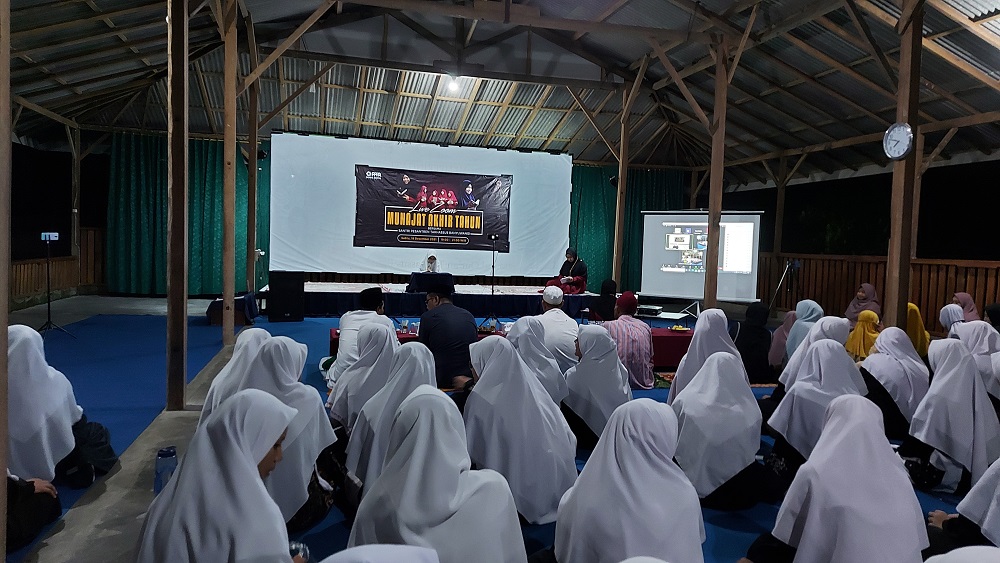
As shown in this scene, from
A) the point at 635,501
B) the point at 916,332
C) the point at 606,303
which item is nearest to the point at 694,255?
the point at 606,303

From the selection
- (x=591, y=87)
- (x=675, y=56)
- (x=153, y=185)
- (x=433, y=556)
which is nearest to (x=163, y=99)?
(x=153, y=185)

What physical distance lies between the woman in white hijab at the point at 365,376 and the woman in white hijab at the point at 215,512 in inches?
66.2

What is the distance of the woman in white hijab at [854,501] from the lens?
180 centimetres

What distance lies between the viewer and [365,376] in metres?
3.33

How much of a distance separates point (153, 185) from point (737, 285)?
10.3 metres

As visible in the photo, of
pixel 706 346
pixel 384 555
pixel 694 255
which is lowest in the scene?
pixel 706 346

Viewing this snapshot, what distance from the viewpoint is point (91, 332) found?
24.1 ft

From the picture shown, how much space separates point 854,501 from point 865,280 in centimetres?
994

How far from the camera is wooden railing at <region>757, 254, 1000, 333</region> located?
8.45 meters

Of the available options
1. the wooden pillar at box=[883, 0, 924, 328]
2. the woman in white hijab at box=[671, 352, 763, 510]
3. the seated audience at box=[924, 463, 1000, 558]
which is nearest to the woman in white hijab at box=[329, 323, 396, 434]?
the woman in white hijab at box=[671, 352, 763, 510]

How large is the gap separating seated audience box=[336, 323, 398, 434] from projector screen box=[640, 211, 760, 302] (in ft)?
23.9

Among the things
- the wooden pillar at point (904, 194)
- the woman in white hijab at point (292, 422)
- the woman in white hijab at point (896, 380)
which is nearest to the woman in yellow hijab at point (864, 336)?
the wooden pillar at point (904, 194)

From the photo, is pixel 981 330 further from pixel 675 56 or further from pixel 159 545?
pixel 675 56

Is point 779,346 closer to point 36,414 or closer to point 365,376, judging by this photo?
point 365,376
